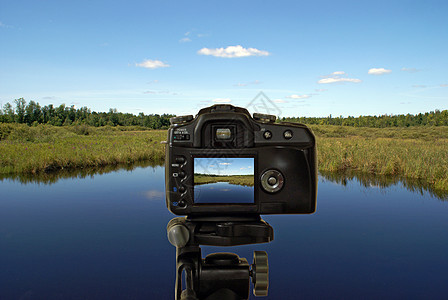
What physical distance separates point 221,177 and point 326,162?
10.9m

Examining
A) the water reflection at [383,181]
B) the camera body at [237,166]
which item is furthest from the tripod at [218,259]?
the water reflection at [383,181]

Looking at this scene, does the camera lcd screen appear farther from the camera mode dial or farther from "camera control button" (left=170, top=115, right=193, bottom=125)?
"camera control button" (left=170, top=115, right=193, bottom=125)

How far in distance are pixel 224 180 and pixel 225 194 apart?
0.24 feet

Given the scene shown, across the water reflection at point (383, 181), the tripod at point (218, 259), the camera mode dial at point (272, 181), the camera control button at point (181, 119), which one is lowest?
the water reflection at point (383, 181)

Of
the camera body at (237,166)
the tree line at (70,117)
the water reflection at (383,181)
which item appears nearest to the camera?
the camera body at (237,166)

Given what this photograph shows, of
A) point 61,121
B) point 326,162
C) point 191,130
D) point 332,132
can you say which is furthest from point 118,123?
point 191,130

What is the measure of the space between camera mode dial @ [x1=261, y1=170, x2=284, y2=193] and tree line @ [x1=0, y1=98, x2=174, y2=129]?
151 feet

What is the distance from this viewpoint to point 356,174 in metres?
11.1

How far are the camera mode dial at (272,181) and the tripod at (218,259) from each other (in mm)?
189

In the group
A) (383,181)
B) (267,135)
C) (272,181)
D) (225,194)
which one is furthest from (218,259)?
(383,181)

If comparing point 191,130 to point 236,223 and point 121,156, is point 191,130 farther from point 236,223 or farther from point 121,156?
point 121,156

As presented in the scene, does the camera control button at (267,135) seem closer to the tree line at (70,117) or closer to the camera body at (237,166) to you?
the camera body at (237,166)

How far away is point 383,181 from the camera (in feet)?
33.1

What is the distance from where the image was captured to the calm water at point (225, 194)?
5.55 ft
